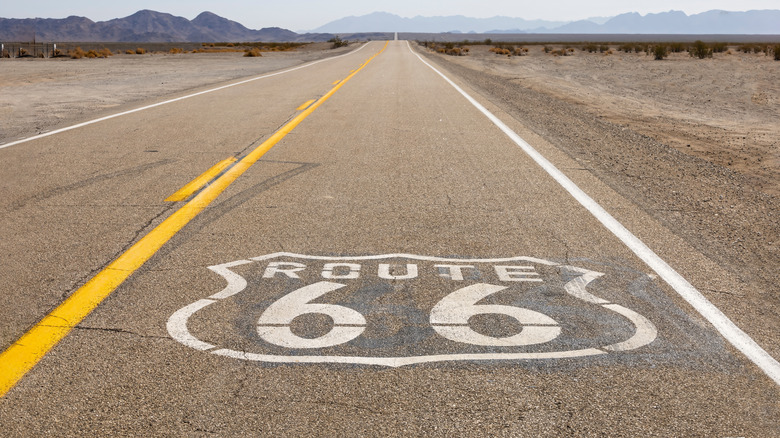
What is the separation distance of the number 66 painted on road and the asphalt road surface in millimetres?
16

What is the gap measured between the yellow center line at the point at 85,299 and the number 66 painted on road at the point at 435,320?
1.01 m

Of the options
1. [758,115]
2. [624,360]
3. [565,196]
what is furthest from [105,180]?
[758,115]

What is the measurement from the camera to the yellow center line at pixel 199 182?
21.2 feet

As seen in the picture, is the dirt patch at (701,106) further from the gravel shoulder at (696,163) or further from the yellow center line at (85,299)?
the yellow center line at (85,299)

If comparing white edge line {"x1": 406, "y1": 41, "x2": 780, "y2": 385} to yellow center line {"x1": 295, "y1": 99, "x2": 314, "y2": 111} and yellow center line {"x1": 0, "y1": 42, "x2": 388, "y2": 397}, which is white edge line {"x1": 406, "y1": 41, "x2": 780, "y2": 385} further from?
yellow center line {"x1": 295, "y1": 99, "x2": 314, "y2": 111}

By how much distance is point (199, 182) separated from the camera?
23.3 ft

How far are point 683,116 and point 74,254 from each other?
47.3 feet

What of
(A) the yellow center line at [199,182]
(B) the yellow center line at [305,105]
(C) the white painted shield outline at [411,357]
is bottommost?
(C) the white painted shield outline at [411,357]

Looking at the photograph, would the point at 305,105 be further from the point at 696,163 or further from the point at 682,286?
the point at 682,286

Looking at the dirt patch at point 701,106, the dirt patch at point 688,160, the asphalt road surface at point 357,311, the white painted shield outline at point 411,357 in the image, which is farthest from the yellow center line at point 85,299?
the dirt patch at point 701,106

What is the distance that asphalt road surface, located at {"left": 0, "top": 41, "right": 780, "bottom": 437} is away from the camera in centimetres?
290

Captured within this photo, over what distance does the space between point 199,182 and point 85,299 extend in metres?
3.23

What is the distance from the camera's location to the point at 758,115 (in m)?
17.5

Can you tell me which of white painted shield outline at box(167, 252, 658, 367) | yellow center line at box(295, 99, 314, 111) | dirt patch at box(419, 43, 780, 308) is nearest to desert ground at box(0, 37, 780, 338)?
dirt patch at box(419, 43, 780, 308)
